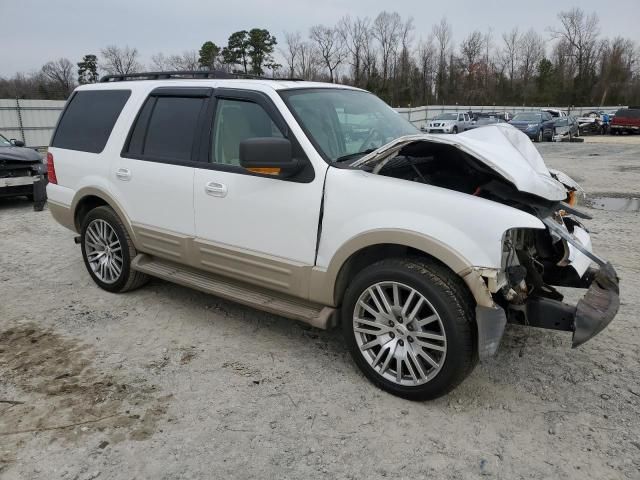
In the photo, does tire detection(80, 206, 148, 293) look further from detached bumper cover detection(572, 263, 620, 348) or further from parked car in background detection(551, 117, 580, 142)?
parked car in background detection(551, 117, 580, 142)

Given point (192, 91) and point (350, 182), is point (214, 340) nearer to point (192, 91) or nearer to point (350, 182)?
point (350, 182)

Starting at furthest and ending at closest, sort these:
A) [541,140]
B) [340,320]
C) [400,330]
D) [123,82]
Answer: [541,140] < [123,82] < [340,320] < [400,330]

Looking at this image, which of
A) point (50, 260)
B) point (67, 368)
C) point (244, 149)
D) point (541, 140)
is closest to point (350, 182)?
point (244, 149)

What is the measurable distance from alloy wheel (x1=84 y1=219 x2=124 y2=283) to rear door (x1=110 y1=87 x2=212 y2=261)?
16.8 inches

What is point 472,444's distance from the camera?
9.36ft

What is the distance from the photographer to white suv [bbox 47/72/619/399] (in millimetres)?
3004

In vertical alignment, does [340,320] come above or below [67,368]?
Result: above

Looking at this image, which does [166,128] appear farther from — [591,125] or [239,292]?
[591,125]

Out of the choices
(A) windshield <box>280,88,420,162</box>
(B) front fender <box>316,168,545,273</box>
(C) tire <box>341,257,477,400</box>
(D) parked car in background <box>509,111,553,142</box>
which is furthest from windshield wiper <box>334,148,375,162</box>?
(D) parked car in background <box>509,111,553,142</box>

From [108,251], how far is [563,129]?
31160 millimetres

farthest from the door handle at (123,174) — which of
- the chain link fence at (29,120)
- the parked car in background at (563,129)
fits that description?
the parked car in background at (563,129)

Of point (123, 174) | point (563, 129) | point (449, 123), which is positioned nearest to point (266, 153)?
point (123, 174)

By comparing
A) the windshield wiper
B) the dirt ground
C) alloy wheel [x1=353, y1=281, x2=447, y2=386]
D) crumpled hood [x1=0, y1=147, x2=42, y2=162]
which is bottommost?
the dirt ground

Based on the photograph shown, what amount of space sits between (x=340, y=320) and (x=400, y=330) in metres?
0.51
